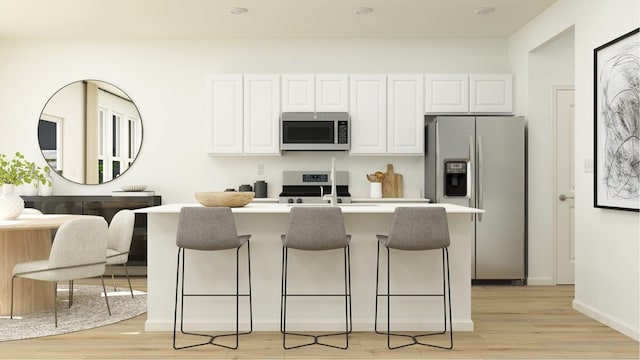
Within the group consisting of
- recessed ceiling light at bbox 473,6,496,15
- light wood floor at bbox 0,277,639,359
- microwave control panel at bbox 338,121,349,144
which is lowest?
light wood floor at bbox 0,277,639,359

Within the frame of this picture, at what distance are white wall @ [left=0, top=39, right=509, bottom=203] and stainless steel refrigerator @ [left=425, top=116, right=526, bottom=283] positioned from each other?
815 mm

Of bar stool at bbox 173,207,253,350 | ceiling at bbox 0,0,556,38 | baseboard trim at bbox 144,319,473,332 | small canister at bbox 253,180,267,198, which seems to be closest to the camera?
→ bar stool at bbox 173,207,253,350

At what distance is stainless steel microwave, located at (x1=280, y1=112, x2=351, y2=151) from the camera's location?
5691 millimetres

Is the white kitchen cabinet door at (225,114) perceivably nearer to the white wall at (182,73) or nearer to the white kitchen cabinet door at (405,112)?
the white wall at (182,73)

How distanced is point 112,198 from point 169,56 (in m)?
1.74

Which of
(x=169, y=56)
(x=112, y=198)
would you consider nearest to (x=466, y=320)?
(x=112, y=198)

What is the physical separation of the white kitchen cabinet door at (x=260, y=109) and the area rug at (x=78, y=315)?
78.2 inches

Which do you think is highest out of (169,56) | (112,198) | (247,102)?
(169,56)

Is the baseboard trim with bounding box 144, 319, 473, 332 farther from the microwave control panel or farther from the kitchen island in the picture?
the microwave control panel

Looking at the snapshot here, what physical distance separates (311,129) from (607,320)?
10.7 ft

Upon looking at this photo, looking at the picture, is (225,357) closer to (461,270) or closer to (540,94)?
(461,270)

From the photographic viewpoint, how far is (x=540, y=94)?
5.49 meters

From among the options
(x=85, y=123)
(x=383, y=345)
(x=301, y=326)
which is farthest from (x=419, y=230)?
(x=85, y=123)

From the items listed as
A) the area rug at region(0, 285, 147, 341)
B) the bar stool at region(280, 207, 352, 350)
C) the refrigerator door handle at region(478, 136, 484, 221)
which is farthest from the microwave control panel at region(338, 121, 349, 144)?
the area rug at region(0, 285, 147, 341)
